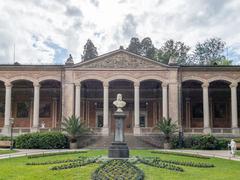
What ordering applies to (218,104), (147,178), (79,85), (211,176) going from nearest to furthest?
1. (147,178)
2. (211,176)
3. (79,85)
4. (218,104)

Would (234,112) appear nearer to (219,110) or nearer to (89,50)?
(219,110)

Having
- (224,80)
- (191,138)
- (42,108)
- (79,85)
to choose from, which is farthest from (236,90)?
(42,108)

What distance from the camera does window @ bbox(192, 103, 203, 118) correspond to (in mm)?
42438

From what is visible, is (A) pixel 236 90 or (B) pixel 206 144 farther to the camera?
(A) pixel 236 90

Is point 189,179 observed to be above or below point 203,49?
below

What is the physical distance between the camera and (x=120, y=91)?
140ft

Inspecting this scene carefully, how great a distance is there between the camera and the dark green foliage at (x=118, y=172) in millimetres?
12156

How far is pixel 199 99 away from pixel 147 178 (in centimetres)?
3135

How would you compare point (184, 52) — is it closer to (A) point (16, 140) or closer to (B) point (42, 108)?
(B) point (42, 108)

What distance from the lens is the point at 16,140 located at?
3170 centimetres

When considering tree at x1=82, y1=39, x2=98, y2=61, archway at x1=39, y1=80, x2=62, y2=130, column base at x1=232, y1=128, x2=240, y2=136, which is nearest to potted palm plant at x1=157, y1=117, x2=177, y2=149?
column base at x1=232, y1=128, x2=240, y2=136

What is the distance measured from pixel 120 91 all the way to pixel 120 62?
572 centimetres

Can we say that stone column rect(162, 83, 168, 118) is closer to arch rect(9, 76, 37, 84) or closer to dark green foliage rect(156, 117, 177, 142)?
dark green foliage rect(156, 117, 177, 142)

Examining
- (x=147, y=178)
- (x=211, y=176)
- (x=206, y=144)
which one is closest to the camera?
(x=147, y=178)
